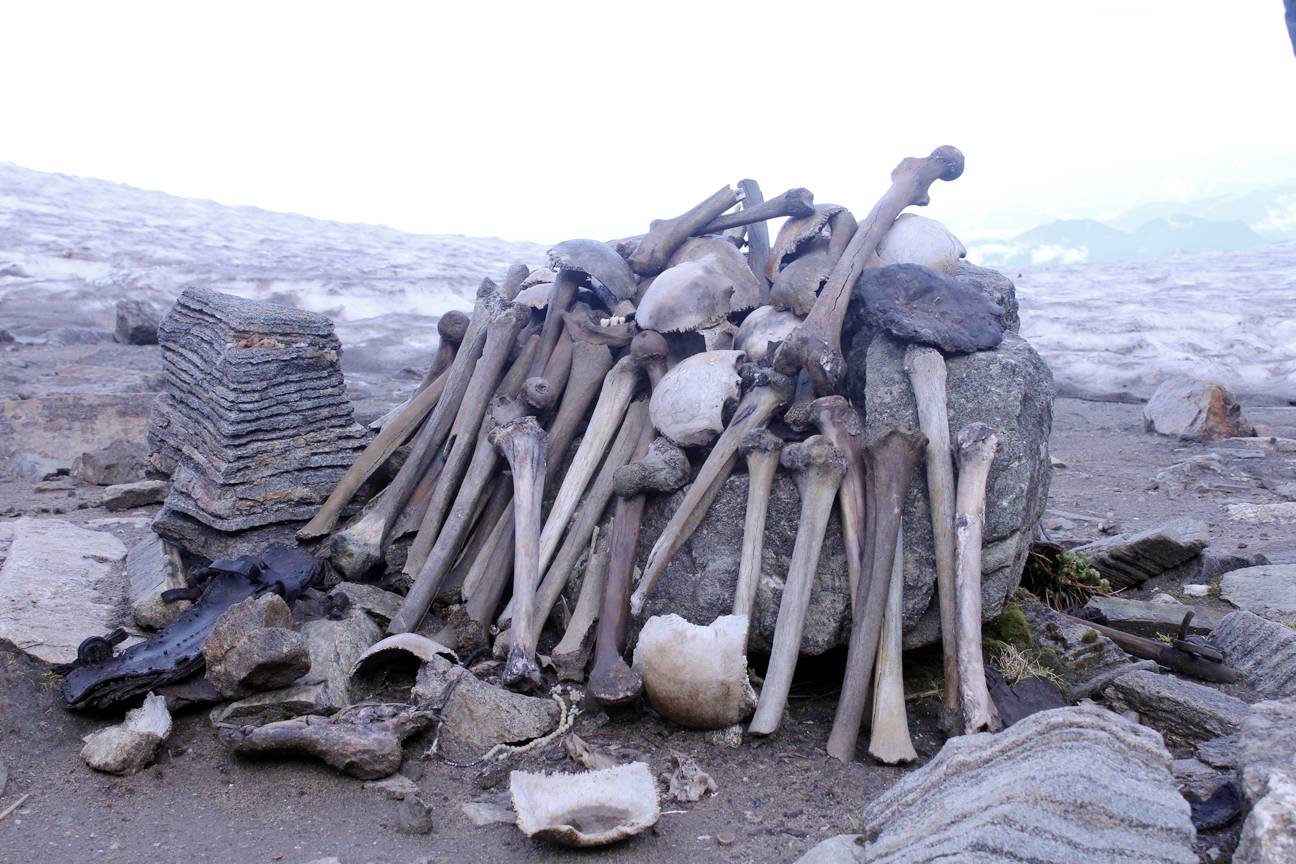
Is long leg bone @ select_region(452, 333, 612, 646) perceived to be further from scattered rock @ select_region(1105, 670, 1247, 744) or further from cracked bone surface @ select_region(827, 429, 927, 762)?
scattered rock @ select_region(1105, 670, 1247, 744)

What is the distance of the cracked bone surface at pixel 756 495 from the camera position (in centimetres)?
375

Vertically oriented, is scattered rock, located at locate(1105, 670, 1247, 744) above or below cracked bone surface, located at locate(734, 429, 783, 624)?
below

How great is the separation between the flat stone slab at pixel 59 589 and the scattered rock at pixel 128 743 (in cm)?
55

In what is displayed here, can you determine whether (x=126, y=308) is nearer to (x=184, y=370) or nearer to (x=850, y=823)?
(x=184, y=370)

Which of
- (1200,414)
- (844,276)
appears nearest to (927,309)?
(844,276)

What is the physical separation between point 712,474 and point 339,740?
1.64 m

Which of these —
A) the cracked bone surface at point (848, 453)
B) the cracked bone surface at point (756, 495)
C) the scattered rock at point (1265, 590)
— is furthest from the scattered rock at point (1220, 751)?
the scattered rock at point (1265, 590)

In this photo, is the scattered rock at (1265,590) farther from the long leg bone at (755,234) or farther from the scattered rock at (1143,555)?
the long leg bone at (755,234)

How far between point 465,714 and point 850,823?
1.37 m

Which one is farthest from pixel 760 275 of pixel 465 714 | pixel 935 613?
pixel 465 714

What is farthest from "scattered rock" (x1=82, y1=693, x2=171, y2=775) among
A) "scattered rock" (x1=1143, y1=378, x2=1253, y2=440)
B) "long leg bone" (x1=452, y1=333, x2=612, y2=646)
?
"scattered rock" (x1=1143, y1=378, x2=1253, y2=440)

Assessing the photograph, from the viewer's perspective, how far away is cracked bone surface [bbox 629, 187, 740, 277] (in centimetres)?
505

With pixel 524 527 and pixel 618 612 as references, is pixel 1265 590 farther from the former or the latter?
pixel 524 527

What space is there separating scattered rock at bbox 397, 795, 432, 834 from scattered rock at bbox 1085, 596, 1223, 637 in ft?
10.4
